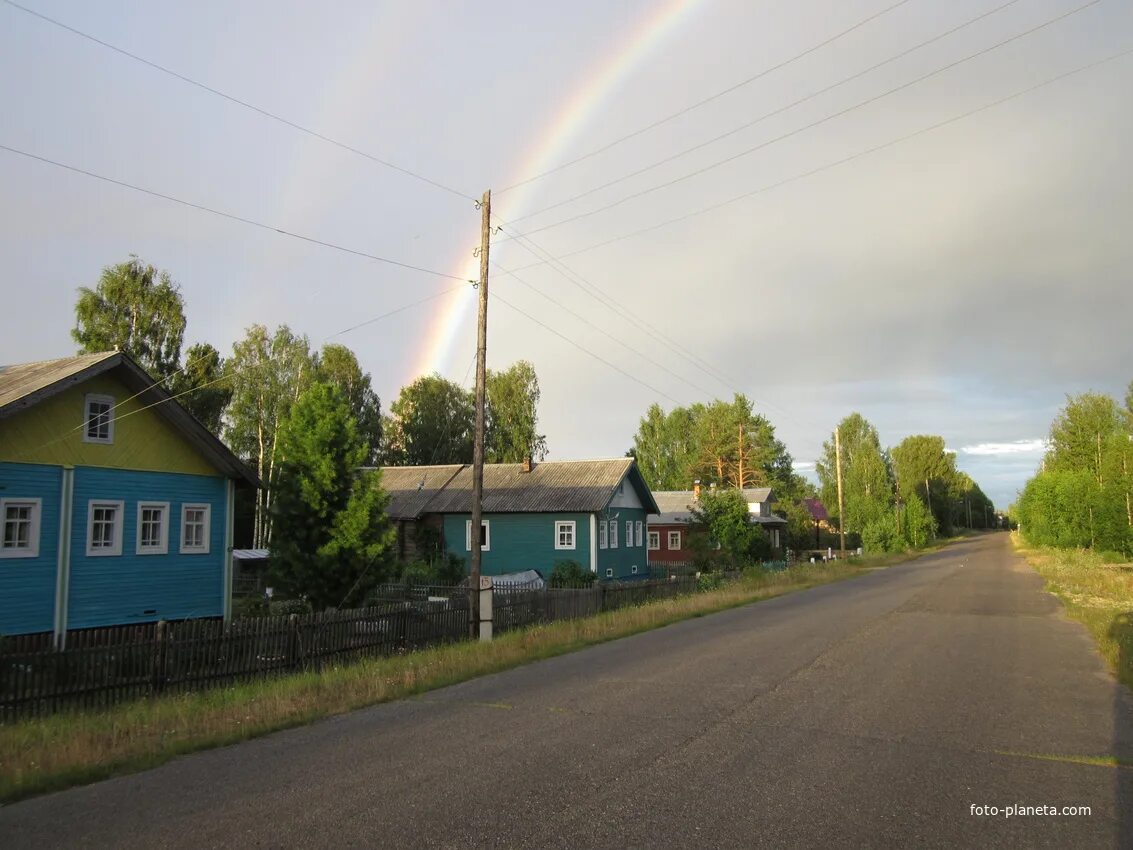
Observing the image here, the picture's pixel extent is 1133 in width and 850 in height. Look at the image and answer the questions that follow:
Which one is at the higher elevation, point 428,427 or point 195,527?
point 428,427

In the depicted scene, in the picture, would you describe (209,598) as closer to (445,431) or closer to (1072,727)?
(1072,727)

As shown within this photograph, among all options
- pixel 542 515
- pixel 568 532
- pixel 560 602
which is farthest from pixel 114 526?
pixel 568 532

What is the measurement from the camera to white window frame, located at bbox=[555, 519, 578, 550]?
3609cm

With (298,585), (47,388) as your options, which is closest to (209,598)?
(298,585)

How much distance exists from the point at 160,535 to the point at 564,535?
19088 mm

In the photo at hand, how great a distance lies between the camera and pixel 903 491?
109 metres

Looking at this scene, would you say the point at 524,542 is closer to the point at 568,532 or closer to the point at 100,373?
the point at 568,532

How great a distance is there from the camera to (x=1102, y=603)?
76.6 ft

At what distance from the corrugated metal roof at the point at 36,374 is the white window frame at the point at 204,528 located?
15.1ft

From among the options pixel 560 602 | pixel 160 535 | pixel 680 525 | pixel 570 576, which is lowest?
pixel 570 576

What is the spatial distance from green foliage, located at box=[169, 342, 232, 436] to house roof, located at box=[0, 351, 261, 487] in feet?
63.1

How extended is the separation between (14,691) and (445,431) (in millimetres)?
51865

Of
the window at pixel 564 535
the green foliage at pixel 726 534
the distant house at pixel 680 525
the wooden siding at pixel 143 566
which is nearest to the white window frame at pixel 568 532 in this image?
the window at pixel 564 535

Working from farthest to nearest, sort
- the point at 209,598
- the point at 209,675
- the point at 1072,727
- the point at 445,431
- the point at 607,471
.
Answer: the point at 445,431
the point at 607,471
the point at 209,598
the point at 209,675
the point at 1072,727
